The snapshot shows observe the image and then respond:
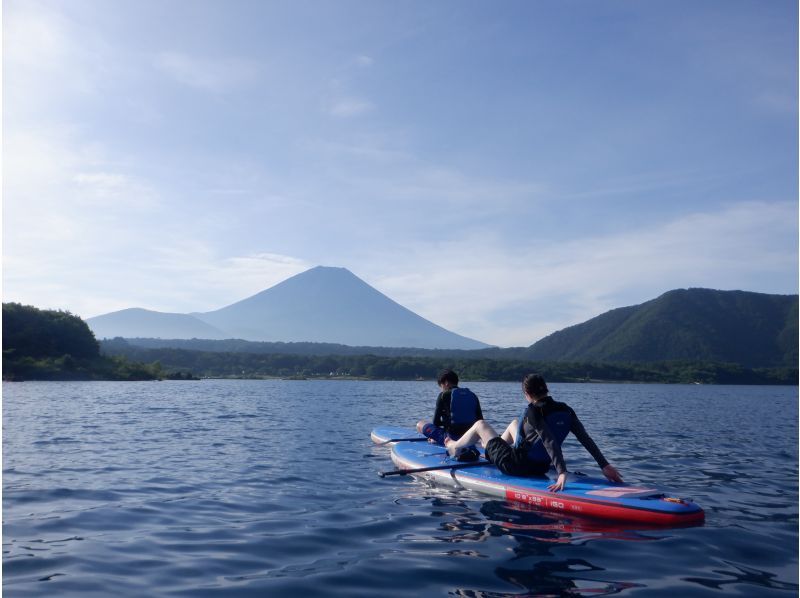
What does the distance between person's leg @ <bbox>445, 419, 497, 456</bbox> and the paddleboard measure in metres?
0.44

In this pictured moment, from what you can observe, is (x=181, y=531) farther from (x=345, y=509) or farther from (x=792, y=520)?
(x=792, y=520)

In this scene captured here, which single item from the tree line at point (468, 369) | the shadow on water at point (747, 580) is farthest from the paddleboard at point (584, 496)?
the tree line at point (468, 369)

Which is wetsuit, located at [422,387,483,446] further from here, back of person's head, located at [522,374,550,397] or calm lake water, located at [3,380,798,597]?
back of person's head, located at [522,374,550,397]

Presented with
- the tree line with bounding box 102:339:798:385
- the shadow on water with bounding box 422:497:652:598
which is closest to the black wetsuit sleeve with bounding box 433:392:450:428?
the shadow on water with bounding box 422:497:652:598

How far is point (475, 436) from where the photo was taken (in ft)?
45.4

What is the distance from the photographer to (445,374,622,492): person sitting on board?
11109 mm

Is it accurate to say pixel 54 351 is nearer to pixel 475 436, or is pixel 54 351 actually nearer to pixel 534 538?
pixel 475 436

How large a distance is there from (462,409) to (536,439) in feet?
11.6

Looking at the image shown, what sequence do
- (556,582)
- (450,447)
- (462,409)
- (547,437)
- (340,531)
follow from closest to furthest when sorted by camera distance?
(556,582) → (340,531) → (547,437) → (450,447) → (462,409)

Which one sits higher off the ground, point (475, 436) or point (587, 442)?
point (587, 442)

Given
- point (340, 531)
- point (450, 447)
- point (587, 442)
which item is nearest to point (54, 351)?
point (450, 447)

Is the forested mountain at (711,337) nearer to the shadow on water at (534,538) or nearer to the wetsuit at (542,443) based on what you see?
the wetsuit at (542,443)

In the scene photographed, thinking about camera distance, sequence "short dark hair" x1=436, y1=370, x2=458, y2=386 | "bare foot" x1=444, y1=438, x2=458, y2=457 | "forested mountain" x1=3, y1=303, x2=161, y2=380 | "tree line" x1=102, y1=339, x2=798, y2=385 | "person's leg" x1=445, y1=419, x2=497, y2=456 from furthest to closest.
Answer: "tree line" x1=102, y1=339, x2=798, y2=385 < "forested mountain" x1=3, y1=303, x2=161, y2=380 < "short dark hair" x1=436, y1=370, x2=458, y2=386 < "bare foot" x1=444, y1=438, x2=458, y2=457 < "person's leg" x1=445, y1=419, x2=497, y2=456

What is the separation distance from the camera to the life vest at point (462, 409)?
15.4m
